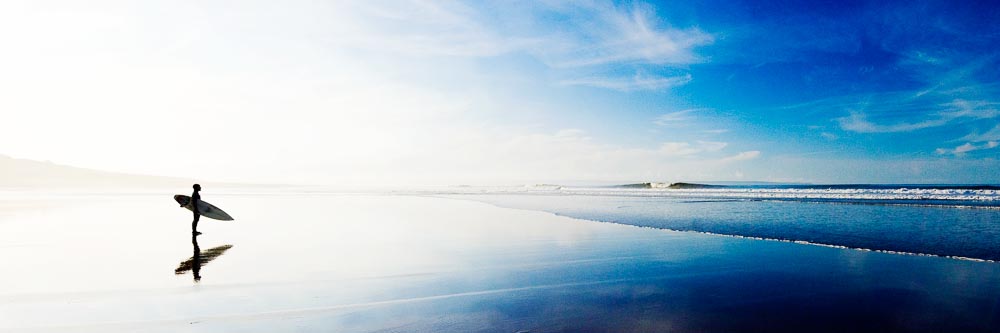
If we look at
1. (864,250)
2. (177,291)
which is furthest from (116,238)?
(864,250)

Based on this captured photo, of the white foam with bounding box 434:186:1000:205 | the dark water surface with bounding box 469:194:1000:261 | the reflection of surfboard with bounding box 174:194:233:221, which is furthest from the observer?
the white foam with bounding box 434:186:1000:205

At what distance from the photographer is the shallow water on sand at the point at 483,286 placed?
5.89m

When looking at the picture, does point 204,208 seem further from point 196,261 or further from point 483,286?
point 483,286

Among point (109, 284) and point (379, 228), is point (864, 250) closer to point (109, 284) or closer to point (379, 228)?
point (379, 228)

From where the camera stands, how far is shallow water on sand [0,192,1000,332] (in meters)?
5.89

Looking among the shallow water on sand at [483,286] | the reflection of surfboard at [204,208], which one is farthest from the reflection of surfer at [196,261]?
the reflection of surfboard at [204,208]

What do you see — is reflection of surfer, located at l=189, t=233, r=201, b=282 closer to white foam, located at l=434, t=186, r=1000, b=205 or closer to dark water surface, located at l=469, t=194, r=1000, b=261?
dark water surface, located at l=469, t=194, r=1000, b=261

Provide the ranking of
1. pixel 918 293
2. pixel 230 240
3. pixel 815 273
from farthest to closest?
pixel 230 240, pixel 815 273, pixel 918 293

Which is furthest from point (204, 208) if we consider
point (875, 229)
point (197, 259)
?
point (875, 229)

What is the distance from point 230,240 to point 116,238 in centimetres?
333

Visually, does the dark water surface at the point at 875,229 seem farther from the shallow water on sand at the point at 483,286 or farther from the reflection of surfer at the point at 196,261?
the reflection of surfer at the point at 196,261

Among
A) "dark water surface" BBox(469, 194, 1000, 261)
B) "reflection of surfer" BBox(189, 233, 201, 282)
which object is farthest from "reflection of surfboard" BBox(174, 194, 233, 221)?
"dark water surface" BBox(469, 194, 1000, 261)

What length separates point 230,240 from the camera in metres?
14.1

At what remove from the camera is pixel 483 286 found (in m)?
7.98
